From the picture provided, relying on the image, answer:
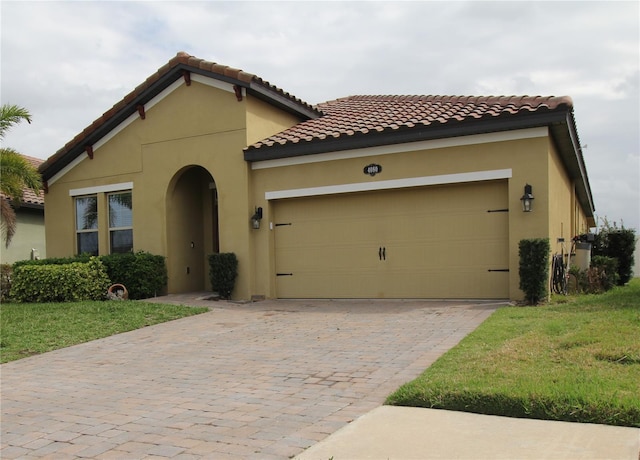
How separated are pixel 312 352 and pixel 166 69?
998 centimetres

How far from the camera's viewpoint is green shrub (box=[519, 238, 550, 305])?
10.7 m

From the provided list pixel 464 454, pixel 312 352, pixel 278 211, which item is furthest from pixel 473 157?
pixel 464 454

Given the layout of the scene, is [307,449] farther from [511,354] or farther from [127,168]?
[127,168]

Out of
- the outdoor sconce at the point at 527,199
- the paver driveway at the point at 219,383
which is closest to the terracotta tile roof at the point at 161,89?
the paver driveway at the point at 219,383

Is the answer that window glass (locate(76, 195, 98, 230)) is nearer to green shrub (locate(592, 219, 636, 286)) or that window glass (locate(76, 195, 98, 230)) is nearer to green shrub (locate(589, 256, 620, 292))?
green shrub (locate(589, 256, 620, 292))

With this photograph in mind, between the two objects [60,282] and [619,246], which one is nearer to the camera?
[60,282]

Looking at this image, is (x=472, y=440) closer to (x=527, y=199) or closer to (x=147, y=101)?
(x=527, y=199)

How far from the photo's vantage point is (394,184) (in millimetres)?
12508

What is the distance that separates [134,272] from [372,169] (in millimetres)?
6475

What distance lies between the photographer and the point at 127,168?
16000 millimetres

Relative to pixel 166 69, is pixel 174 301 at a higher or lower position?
lower

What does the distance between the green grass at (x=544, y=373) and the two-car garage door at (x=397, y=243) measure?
3514 mm

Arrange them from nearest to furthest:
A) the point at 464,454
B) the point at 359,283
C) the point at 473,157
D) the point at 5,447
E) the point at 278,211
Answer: the point at 464,454 < the point at 5,447 < the point at 473,157 < the point at 359,283 < the point at 278,211

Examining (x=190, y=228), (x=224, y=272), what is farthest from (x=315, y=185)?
(x=190, y=228)
